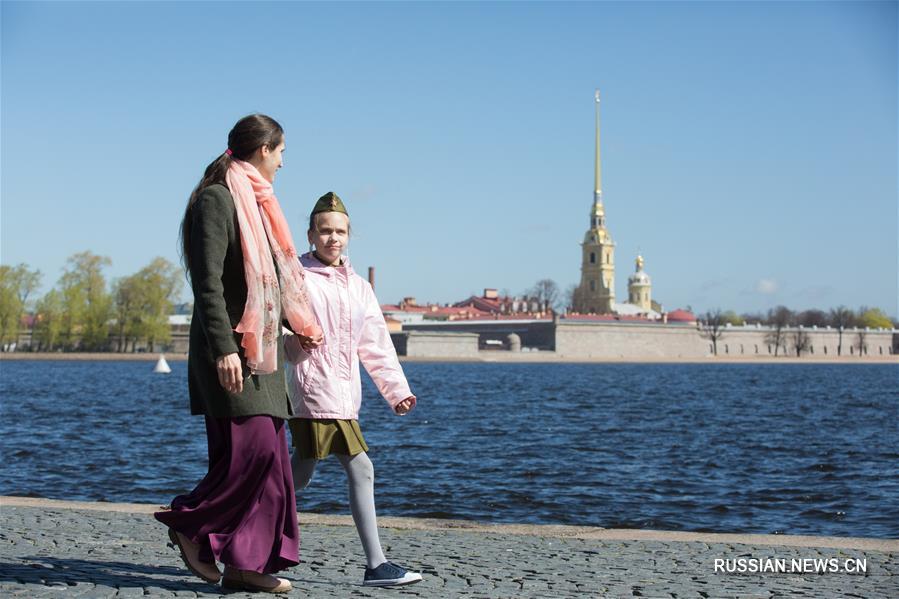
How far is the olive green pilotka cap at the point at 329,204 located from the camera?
4.98 meters

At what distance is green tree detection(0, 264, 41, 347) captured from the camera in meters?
78.1

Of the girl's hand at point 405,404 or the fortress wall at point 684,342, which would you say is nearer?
the girl's hand at point 405,404

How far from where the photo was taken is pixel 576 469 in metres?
15.8

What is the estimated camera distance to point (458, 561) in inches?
226

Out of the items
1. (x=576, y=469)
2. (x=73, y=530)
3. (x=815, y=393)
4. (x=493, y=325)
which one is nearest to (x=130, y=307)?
(x=493, y=325)

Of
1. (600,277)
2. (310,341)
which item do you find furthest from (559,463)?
(600,277)

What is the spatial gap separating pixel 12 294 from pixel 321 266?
78.9 metres

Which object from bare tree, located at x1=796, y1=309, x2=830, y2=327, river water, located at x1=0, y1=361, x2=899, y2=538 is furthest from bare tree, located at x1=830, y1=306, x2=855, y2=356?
river water, located at x1=0, y1=361, x2=899, y2=538

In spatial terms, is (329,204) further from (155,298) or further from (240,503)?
(155,298)

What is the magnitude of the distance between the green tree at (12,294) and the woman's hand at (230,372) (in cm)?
7893

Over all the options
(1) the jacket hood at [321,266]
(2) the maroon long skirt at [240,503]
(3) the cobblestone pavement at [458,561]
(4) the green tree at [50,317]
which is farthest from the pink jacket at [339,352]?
(4) the green tree at [50,317]

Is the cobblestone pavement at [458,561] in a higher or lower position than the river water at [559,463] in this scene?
higher

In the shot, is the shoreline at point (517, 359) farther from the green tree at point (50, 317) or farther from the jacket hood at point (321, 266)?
the jacket hood at point (321, 266)

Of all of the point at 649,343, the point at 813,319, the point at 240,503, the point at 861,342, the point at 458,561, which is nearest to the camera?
the point at 240,503
